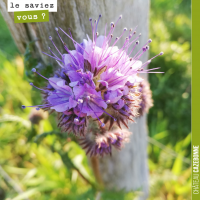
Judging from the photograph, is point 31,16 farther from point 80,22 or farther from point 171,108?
point 171,108

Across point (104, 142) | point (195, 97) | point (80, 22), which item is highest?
point (80, 22)

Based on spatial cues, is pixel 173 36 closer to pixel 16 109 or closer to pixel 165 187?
pixel 165 187

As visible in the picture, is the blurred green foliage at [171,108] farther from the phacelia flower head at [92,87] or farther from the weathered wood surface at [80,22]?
the phacelia flower head at [92,87]

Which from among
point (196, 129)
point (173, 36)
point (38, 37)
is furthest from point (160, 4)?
point (38, 37)

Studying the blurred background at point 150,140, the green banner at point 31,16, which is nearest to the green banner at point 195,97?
the blurred background at point 150,140

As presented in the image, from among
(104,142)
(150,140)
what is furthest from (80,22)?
(150,140)

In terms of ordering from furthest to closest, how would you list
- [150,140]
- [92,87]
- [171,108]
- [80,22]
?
[171,108] → [150,140] → [80,22] → [92,87]

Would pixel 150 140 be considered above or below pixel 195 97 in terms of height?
below
